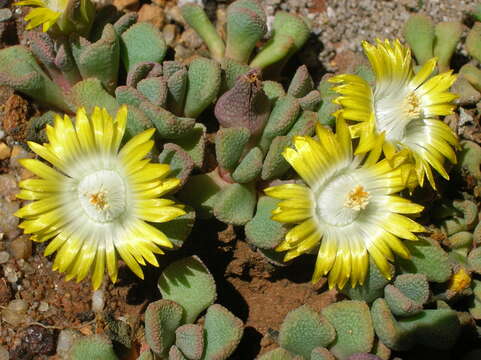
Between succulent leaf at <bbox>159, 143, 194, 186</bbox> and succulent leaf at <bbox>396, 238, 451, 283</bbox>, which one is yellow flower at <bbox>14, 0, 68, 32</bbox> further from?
succulent leaf at <bbox>396, 238, 451, 283</bbox>

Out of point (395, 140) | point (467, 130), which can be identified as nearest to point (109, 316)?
point (395, 140)

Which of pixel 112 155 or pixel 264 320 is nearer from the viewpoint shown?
pixel 112 155

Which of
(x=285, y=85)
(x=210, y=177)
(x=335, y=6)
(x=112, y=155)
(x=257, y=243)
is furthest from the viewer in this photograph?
(x=335, y=6)

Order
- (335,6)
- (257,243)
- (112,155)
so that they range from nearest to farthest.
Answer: (112,155) < (257,243) < (335,6)

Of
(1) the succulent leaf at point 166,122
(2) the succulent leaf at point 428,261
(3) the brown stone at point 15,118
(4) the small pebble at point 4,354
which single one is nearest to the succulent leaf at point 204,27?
(1) the succulent leaf at point 166,122

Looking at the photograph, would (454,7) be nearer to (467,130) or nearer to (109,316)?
(467,130)

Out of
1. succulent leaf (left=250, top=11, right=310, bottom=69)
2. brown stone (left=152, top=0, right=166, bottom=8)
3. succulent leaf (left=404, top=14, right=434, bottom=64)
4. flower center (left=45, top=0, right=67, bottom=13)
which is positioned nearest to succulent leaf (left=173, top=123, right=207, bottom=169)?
succulent leaf (left=250, top=11, right=310, bottom=69)

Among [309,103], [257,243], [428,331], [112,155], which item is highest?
[112,155]
